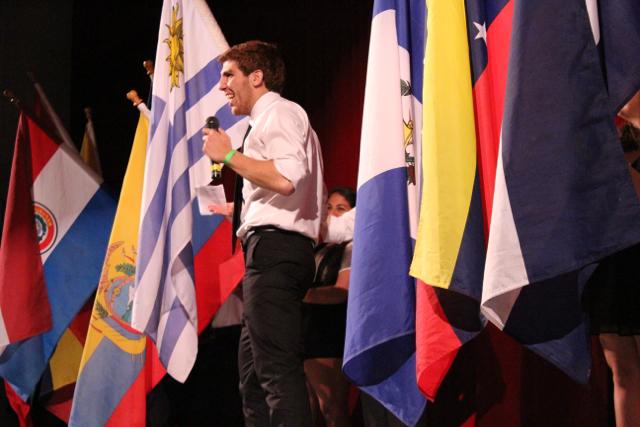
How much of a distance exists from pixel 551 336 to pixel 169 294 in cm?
160

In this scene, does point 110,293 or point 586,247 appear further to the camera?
point 110,293

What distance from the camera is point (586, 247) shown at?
1246 mm

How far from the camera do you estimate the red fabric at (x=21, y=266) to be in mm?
3357

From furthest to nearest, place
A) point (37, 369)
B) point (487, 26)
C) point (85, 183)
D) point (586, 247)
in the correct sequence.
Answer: point (85, 183)
point (37, 369)
point (487, 26)
point (586, 247)

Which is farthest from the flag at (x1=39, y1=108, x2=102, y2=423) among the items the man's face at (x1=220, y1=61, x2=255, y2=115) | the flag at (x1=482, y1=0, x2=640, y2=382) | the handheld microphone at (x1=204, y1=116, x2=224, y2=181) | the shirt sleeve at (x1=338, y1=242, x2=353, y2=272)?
the flag at (x1=482, y1=0, x2=640, y2=382)

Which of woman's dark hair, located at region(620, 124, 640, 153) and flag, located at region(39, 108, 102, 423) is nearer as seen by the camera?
woman's dark hair, located at region(620, 124, 640, 153)

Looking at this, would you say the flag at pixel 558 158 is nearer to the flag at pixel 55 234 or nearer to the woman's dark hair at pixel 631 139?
the woman's dark hair at pixel 631 139

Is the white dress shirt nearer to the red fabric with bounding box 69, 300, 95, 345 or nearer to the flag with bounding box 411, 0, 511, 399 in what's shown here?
the flag with bounding box 411, 0, 511, 399

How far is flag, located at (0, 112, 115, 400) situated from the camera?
3426mm

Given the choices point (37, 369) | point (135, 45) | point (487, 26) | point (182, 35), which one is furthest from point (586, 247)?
point (135, 45)

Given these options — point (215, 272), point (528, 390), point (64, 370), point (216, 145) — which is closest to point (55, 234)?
point (64, 370)

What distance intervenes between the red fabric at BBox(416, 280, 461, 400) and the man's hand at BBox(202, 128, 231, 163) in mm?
888

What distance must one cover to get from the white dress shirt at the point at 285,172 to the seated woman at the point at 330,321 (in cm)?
76

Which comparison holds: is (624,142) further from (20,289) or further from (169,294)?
(20,289)
